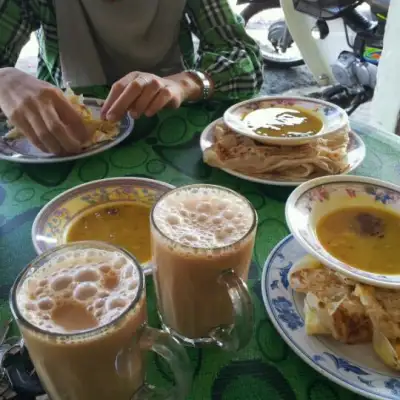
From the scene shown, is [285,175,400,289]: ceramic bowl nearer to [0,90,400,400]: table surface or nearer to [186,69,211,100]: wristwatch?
[0,90,400,400]: table surface

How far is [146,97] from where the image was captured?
3.50ft

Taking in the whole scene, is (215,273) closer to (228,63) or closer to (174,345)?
(174,345)

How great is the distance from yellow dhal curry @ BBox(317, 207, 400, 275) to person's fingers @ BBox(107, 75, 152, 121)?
52cm

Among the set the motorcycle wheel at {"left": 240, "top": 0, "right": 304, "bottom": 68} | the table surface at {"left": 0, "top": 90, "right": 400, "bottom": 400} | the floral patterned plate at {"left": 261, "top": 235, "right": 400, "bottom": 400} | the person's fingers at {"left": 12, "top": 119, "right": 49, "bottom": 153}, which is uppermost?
the person's fingers at {"left": 12, "top": 119, "right": 49, "bottom": 153}

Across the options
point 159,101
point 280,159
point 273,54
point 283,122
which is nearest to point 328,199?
point 280,159

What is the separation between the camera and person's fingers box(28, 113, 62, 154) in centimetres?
99

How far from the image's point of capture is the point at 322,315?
58 centimetres

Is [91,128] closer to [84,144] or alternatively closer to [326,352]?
[84,144]

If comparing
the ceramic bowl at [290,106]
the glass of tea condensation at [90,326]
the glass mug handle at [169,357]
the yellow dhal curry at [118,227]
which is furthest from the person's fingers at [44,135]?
the glass mug handle at [169,357]

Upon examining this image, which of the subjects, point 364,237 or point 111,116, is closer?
point 364,237

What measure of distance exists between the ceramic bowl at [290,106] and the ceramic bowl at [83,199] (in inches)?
8.8

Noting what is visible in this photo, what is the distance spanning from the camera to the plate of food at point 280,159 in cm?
93

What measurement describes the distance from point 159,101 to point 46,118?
9.6 inches

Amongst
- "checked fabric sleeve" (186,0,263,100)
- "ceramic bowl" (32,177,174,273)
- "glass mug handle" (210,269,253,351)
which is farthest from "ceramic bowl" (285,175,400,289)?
"checked fabric sleeve" (186,0,263,100)
